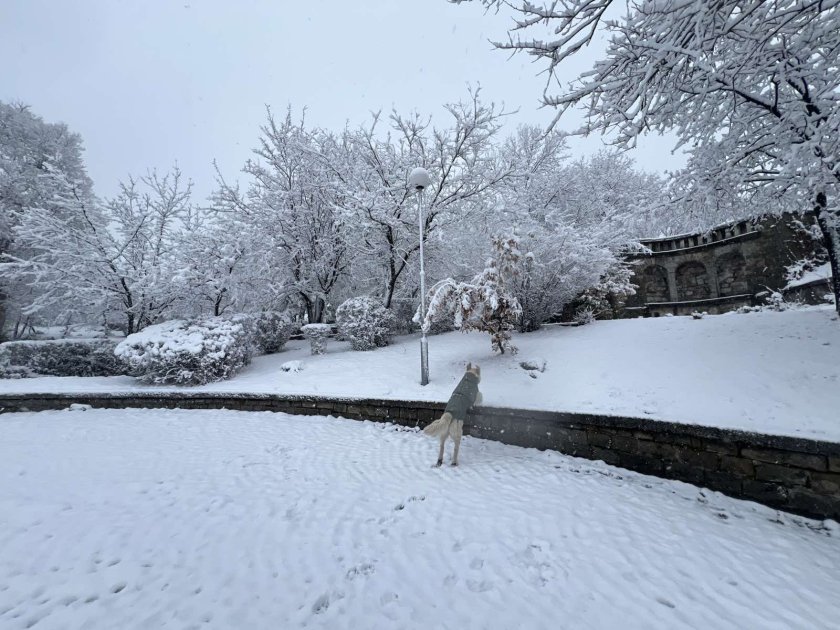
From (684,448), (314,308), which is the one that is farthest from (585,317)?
(314,308)

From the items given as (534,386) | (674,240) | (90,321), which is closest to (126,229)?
(90,321)

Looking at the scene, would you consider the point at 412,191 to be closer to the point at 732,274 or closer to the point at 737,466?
the point at 737,466

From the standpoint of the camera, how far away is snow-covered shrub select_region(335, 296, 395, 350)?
11125 millimetres

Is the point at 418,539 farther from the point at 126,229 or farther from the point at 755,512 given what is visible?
the point at 126,229

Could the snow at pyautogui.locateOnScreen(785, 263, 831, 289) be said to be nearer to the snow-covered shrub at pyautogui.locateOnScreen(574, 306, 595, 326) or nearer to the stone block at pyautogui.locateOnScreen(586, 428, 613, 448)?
the snow-covered shrub at pyautogui.locateOnScreen(574, 306, 595, 326)

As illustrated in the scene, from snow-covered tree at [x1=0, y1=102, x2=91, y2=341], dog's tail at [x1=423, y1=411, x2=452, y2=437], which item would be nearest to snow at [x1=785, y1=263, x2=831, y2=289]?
dog's tail at [x1=423, y1=411, x2=452, y2=437]

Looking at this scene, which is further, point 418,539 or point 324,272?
point 324,272

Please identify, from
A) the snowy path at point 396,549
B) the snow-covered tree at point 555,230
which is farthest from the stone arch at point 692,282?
the snowy path at point 396,549

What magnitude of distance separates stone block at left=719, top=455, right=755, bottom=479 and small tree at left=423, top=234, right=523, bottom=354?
450 centimetres

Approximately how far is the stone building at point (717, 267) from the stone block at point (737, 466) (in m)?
12.0

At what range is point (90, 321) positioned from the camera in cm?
1602

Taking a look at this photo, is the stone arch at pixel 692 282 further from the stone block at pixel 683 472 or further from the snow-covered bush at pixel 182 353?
the snow-covered bush at pixel 182 353

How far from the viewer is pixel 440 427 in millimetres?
4613

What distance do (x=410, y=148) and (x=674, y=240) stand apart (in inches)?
621
